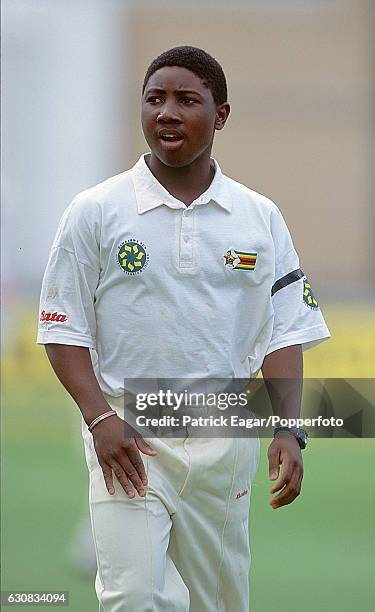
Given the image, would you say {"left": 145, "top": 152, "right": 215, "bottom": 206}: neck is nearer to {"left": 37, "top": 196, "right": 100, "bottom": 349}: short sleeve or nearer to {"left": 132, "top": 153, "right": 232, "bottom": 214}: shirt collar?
{"left": 132, "top": 153, "right": 232, "bottom": 214}: shirt collar

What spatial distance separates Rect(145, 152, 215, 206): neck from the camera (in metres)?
2.65

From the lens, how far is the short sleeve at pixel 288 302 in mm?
2746

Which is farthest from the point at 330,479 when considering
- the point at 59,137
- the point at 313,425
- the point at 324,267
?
the point at 324,267

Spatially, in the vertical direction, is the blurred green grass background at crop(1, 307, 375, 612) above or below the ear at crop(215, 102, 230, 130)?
below

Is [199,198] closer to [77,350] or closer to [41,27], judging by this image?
[77,350]

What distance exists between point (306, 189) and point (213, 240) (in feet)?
26.1

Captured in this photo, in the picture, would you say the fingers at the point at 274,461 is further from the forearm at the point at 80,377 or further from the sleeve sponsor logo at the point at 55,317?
the sleeve sponsor logo at the point at 55,317

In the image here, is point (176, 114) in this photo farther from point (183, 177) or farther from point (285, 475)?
point (285, 475)

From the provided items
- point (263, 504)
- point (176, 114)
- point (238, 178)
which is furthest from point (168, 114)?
point (238, 178)

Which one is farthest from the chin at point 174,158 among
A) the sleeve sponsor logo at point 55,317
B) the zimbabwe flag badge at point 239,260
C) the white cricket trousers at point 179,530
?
the white cricket trousers at point 179,530

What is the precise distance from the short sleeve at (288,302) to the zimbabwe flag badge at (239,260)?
114mm

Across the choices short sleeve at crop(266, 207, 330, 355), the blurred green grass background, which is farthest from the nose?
the blurred green grass background

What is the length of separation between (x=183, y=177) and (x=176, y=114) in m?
0.18

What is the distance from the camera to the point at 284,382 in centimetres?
273
